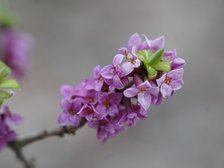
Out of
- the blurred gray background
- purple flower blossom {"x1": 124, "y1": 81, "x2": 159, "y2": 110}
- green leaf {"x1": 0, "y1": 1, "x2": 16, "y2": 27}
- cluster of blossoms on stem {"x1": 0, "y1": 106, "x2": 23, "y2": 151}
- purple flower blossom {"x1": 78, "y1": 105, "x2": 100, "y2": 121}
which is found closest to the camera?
purple flower blossom {"x1": 124, "y1": 81, "x2": 159, "y2": 110}

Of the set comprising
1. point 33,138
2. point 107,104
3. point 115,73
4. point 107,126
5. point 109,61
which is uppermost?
point 115,73

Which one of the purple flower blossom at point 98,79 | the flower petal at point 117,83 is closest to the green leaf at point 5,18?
the purple flower blossom at point 98,79

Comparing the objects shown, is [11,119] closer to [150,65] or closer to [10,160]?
[150,65]

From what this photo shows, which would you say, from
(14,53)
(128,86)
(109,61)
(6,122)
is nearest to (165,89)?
(128,86)

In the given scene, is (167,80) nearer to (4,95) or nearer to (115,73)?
(115,73)

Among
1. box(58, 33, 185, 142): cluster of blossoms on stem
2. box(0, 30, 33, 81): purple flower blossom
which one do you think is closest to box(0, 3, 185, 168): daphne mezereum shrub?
box(58, 33, 185, 142): cluster of blossoms on stem

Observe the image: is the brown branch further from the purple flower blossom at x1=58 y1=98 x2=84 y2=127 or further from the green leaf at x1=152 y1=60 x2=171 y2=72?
the green leaf at x1=152 y1=60 x2=171 y2=72
